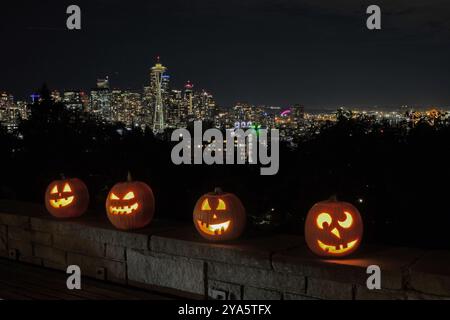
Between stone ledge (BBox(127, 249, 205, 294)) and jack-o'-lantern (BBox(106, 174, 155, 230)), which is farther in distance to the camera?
jack-o'-lantern (BBox(106, 174, 155, 230))

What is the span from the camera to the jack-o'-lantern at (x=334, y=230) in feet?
13.0

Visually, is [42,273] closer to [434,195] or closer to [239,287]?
[239,287]

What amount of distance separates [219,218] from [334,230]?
1.03 metres

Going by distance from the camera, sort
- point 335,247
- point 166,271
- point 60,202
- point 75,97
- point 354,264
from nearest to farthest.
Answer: point 354,264, point 335,247, point 166,271, point 60,202, point 75,97

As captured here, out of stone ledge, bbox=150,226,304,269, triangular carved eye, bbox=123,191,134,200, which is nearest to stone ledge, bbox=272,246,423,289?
stone ledge, bbox=150,226,304,269

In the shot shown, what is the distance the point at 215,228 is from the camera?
14.7 feet

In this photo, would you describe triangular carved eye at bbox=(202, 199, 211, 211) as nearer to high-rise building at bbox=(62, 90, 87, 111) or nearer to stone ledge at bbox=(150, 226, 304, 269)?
Answer: stone ledge at bbox=(150, 226, 304, 269)

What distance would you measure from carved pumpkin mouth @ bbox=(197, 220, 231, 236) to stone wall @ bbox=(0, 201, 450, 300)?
0.11 metres

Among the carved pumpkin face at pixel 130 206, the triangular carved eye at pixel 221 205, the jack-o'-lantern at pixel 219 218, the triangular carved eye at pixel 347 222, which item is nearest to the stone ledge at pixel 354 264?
the triangular carved eye at pixel 347 222

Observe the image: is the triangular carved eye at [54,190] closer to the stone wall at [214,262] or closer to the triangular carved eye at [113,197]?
the stone wall at [214,262]

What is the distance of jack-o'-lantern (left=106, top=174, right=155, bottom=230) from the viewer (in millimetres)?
4953

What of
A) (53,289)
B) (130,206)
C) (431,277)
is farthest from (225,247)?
(53,289)

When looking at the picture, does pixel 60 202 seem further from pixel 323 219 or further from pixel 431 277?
pixel 431 277
